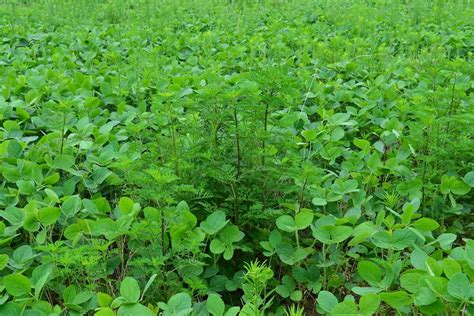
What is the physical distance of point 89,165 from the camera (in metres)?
2.32

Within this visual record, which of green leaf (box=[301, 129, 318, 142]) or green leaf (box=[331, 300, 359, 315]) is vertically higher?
green leaf (box=[331, 300, 359, 315])

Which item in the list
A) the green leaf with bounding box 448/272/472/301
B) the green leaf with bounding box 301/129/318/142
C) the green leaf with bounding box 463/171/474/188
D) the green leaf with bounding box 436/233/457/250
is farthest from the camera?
the green leaf with bounding box 301/129/318/142

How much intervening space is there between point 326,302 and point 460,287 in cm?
36

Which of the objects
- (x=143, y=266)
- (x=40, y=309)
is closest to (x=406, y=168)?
(x=143, y=266)

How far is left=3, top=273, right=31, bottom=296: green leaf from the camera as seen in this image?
1562mm

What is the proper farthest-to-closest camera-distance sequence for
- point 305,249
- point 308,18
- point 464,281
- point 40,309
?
point 308,18
point 305,249
point 40,309
point 464,281

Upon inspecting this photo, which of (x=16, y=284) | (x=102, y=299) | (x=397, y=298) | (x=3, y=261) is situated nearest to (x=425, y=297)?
(x=397, y=298)

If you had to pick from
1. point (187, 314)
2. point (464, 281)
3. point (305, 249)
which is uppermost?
point (464, 281)

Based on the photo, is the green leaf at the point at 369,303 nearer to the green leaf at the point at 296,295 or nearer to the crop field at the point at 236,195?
the crop field at the point at 236,195

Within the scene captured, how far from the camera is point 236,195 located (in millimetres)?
2094

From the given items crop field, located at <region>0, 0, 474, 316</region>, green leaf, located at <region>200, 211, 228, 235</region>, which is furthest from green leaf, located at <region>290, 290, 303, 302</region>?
green leaf, located at <region>200, 211, 228, 235</region>

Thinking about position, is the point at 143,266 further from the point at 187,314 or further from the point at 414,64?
the point at 414,64

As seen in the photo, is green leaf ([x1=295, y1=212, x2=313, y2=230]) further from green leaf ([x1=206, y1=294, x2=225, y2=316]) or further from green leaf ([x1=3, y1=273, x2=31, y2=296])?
green leaf ([x1=3, y1=273, x2=31, y2=296])

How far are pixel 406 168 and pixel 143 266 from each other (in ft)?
4.02
